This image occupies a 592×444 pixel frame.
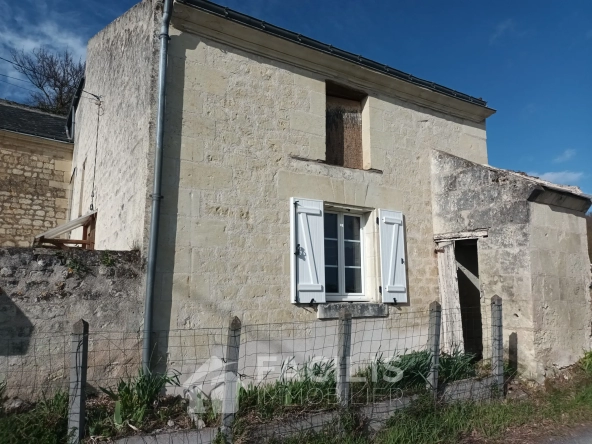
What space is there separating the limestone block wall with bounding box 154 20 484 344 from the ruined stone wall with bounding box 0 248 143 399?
1.23ft

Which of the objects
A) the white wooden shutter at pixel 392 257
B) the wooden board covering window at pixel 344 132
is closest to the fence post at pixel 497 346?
the white wooden shutter at pixel 392 257

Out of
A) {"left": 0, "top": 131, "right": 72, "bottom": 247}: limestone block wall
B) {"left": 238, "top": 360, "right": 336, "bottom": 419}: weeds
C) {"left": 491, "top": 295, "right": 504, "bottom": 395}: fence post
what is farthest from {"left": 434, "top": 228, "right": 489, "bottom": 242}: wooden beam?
{"left": 0, "top": 131, "right": 72, "bottom": 247}: limestone block wall

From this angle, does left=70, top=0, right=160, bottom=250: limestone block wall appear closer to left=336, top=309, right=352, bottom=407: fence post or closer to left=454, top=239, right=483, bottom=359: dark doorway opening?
left=336, top=309, right=352, bottom=407: fence post

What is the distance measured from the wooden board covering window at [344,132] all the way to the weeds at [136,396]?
155 inches

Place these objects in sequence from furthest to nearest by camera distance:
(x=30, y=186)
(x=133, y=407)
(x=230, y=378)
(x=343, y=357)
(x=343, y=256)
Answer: (x=30, y=186) → (x=343, y=256) → (x=343, y=357) → (x=133, y=407) → (x=230, y=378)

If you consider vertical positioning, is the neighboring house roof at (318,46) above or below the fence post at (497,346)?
above

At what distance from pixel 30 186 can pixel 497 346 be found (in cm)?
900

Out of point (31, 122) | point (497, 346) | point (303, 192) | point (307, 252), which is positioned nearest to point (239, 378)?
point (307, 252)

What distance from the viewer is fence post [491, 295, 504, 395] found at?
643 centimetres

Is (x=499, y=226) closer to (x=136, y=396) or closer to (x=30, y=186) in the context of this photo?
(x=136, y=396)

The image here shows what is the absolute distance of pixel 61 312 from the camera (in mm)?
4793

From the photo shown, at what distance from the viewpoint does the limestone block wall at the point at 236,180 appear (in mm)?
5570

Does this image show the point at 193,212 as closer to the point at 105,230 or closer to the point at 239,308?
the point at 239,308

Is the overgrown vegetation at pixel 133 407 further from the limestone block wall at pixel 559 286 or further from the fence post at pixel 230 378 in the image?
the limestone block wall at pixel 559 286
